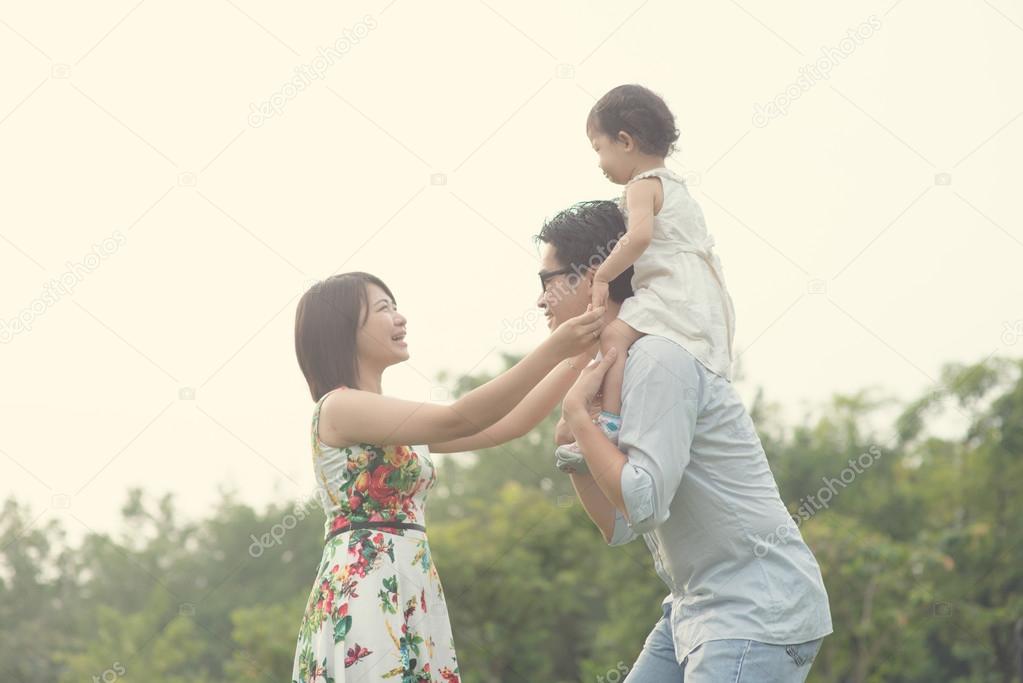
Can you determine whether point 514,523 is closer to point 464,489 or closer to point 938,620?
point 938,620

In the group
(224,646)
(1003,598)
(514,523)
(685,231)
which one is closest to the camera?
(685,231)

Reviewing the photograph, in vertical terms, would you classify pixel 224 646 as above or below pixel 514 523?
above

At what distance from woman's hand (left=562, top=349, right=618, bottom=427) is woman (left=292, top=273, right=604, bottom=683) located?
0.92 feet

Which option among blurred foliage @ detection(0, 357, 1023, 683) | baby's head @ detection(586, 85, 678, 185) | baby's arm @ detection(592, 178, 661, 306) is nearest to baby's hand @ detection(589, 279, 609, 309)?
baby's arm @ detection(592, 178, 661, 306)

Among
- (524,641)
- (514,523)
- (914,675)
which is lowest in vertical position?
(914,675)

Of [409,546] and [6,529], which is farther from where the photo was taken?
[6,529]

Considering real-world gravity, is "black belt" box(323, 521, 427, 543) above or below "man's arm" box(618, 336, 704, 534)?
above

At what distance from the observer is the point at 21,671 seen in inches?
739

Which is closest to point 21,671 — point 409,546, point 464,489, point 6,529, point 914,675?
point 6,529

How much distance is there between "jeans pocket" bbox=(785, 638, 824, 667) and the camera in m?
2.61

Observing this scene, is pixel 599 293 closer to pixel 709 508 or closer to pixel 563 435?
pixel 563 435

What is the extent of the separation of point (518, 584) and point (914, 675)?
576 centimetres

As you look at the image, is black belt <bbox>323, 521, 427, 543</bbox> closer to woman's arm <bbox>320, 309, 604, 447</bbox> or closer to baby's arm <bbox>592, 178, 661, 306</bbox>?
woman's arm <bbox>320, 309, 604, 447</bbox>

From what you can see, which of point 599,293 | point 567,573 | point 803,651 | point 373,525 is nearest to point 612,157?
point 599,293
